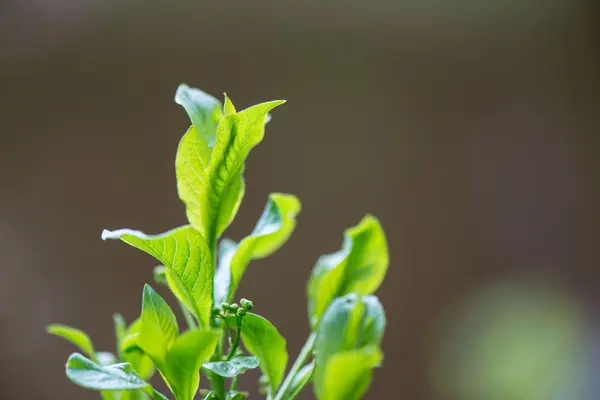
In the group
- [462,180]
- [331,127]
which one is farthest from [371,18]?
[462,180]

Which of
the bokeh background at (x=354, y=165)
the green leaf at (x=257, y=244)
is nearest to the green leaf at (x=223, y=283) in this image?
the green leaf at (x=257, y=244)

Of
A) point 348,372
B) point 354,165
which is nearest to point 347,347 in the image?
point 348,372

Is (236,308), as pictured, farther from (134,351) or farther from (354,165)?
(354,165)

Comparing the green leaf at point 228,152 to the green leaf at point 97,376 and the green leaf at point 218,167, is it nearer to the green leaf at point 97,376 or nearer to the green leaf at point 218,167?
the green leaf at point 218,167

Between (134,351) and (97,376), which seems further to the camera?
(134,351)

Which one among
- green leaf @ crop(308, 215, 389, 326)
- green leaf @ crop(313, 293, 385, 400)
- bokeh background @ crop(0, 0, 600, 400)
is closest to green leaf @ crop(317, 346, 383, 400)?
green leaf @ crop(313, 293, 385, 400)

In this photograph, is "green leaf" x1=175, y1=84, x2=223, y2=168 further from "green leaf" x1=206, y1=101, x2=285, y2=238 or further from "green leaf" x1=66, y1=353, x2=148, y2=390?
"green leaf" x1=66, y1=353, x2=148, y2=390

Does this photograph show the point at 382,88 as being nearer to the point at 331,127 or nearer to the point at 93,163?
the point at 331,127
